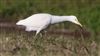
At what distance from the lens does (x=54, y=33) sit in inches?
333

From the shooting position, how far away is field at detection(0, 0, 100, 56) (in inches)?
198

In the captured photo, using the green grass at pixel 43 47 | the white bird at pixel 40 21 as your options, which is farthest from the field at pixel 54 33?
the white bird at pixel 40 21

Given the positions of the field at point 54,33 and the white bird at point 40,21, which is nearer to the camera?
the field at point 54,33

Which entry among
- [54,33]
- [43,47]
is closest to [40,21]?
[43,47]

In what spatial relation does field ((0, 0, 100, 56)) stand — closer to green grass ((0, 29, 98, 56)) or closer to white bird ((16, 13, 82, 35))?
green grass ((0, 29, 98, 56))

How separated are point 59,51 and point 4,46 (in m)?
0.66

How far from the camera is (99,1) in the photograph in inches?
464

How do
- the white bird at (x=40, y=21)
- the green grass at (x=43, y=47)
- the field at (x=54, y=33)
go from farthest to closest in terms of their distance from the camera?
the white bird at (x=40, y=21) → the field at (x=54, y=33) → the green grass at (x=43, y=47)

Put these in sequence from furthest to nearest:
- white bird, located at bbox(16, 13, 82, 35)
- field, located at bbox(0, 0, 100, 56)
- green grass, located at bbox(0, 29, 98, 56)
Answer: white bird, located at bbox(16, 13, 82, 35) < field, located at bbox(0, 0, 100, 56) < green grass, located at bbox(0, 29, 98, 56)

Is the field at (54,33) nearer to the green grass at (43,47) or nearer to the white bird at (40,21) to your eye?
the green grass at (43,47)

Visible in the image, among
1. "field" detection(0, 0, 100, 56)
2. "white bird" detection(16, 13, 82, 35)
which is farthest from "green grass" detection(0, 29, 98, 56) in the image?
"white bird" detection(16, 13, 82, 35)

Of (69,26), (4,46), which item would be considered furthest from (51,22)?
(69,26)

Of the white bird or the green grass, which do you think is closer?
the green grass

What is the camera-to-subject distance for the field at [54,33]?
198 inches
